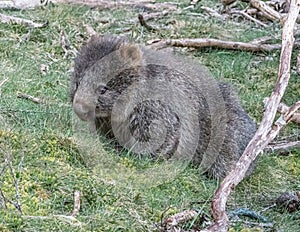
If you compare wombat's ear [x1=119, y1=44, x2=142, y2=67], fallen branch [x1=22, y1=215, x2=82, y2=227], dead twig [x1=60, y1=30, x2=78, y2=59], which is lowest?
dead twig [x1=60, y1=30, x2=78, y2=59]

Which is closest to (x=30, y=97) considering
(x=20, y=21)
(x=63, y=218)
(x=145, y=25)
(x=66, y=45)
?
(x=66, y=45)

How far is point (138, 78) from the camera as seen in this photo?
558 cm

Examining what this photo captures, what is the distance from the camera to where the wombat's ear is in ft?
18.4

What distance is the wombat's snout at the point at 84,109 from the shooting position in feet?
17.8

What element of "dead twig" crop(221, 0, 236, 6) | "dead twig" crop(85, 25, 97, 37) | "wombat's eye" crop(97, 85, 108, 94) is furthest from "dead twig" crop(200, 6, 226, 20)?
"wombat's eye" crop(97, 85, 108, 94)

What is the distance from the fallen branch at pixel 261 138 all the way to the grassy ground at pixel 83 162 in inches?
12.0

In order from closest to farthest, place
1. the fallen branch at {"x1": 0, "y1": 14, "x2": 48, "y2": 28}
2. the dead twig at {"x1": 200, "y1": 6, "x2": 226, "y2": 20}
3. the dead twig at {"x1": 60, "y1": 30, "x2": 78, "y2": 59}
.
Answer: the dead twig at {"x1": 60, "y1": 30, "x2": 78, "y2": 59}
the fallen branch at {"x1": 0, "y1": 14, "x2": 48, "y2": 28}
the dead twig at {"x1": 200, "y1": 6, "x2": 226, "y2": 20}

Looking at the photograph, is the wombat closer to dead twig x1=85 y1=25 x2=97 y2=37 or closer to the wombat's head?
the wombat's head

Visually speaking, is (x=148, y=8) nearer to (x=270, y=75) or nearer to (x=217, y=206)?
(x=270, y=75)

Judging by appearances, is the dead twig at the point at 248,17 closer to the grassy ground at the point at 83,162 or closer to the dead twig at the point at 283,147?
the grassy ground at the point at 83,162

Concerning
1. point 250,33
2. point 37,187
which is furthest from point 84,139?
point 250,33

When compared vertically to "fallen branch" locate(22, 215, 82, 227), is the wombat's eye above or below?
above

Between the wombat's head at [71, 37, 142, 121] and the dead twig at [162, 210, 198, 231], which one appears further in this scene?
the wombat's head at [71, 37, 142, 121]

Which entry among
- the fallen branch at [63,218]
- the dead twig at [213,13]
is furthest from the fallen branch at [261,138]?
the dead twig at [213,13]
